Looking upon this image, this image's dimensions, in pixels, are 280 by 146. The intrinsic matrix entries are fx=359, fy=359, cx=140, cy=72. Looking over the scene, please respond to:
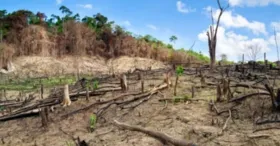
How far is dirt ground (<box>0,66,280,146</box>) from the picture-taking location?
246 inches

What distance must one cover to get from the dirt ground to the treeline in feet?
39.4

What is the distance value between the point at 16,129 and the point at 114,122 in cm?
273

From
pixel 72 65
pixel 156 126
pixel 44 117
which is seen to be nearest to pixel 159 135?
pixel 156 126

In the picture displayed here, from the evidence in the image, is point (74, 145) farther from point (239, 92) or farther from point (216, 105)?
point (239, 92)

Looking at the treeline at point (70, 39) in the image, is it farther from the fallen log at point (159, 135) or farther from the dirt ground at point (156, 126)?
the fallen log at point (159, 135)

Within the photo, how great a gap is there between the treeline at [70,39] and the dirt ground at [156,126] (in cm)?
1200

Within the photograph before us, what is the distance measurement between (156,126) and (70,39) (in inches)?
620

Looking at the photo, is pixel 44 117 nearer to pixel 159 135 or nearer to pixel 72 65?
pixel 159 135

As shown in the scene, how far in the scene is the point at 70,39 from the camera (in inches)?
858

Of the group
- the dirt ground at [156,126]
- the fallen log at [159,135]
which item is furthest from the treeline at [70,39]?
the fallen log at [159,135]

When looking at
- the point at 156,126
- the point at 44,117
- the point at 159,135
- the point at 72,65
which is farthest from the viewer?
the point at 72,65

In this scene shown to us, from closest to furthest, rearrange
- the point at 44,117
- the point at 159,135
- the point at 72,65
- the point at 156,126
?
the point at 159,135 < the point at 156,126 < the point at 44,117 < the point at 72,65

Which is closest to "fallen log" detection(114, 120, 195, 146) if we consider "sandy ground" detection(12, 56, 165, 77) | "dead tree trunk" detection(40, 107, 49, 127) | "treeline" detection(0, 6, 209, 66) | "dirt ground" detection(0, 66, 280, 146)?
"dirt ground" detection(0, 66, 280, 146)

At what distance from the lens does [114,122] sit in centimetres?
737
